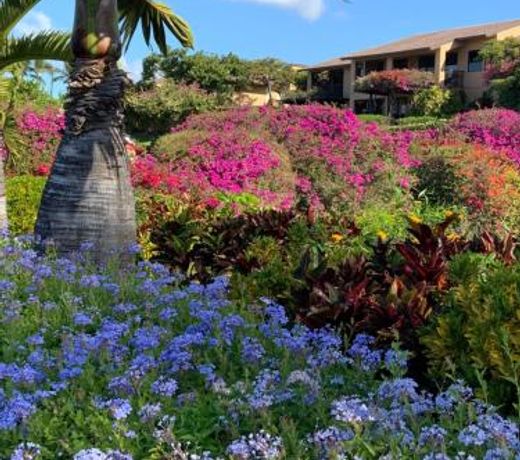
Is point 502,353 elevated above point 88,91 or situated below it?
below

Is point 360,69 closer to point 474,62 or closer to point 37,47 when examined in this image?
point 474,62

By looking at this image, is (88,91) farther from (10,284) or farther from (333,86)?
(333,86)

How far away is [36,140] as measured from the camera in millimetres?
13891

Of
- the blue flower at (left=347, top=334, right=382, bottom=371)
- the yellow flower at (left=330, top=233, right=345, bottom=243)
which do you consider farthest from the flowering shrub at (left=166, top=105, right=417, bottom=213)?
the blue flower at (left=347, top=334, right=382, bottom=371)

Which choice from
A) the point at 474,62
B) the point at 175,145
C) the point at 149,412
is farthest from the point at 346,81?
the point at 149,412

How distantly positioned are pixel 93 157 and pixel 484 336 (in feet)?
13.8

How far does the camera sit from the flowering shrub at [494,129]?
55.9 feet

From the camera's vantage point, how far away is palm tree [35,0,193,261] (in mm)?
6434

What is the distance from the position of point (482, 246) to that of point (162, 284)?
2221 millimetres

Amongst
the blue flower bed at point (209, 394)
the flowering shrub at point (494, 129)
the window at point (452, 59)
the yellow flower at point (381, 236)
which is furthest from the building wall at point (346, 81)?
the blue flower bed at point (209, 394)

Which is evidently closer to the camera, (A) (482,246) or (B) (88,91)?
(A) (482,246)

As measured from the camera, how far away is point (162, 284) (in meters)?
4.31

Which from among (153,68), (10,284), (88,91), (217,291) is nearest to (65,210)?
(88,91)

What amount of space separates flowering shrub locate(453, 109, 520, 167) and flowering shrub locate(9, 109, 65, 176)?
8586 millimetres
